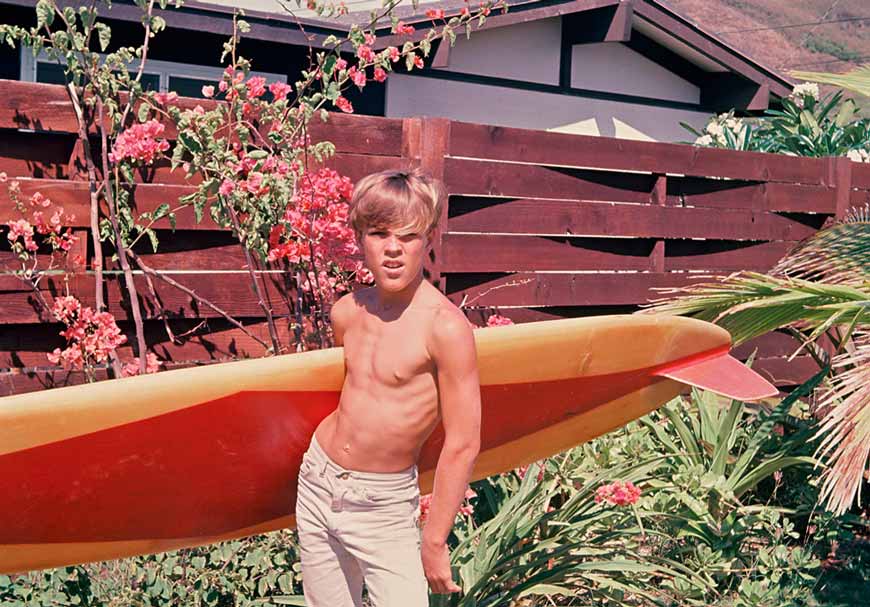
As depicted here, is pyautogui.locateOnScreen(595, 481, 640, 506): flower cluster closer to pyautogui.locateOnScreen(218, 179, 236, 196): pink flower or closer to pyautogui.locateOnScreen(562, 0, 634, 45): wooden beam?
pyautogui.locateOnScreen(218, 179, 236, 196): pink flower

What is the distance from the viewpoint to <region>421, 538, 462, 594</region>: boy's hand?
274cm

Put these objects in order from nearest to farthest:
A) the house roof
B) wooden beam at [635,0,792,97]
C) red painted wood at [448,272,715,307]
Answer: red painted wood at [448,272,715,307]
the house roof
wooden beam at [635,0,792,97]

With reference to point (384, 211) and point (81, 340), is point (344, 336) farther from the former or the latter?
point (81, 340)

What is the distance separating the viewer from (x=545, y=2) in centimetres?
1093

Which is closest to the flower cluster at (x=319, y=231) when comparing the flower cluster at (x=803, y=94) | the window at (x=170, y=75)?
the window at (x=170, y=75)

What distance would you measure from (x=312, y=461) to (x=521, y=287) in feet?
9.46

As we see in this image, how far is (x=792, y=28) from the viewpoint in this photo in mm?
102375

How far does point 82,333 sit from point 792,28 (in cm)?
10612

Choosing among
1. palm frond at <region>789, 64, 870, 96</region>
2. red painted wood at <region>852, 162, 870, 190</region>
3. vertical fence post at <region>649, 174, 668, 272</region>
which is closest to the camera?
palm frond at <region>789, 64, 870, 96</region>

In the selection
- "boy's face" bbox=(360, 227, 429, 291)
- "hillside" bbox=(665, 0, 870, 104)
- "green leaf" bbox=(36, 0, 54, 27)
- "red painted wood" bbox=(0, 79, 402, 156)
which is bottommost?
"boy's face" bbox=(360, 227, 429, 291)

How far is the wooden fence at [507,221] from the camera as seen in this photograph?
172 inches

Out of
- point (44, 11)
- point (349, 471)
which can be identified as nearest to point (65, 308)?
point (44, 11)

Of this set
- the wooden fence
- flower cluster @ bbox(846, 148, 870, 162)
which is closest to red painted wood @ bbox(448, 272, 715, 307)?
the wooden fence

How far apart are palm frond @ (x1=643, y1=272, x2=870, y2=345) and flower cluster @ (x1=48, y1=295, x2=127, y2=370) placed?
2.11 metres
